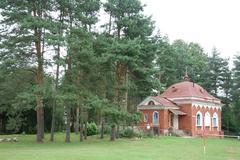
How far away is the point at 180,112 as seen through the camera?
49.8 meters

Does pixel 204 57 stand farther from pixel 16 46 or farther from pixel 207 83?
pixel 16 46

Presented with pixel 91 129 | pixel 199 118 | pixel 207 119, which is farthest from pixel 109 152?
pixel 207 119

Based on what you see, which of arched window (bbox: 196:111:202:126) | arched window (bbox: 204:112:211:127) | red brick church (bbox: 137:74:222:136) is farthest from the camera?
arched window (bbox: 204:112:211:127)

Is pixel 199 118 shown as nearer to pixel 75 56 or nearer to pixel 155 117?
pixel 155 117

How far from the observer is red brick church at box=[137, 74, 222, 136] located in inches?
1905

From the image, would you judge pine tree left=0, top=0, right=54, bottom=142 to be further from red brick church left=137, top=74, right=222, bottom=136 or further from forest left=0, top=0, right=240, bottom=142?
red brick church left=137, top=74, right=222, bottom=136

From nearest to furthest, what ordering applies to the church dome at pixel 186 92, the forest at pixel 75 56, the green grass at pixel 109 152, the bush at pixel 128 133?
1. the green grass at pixel 109 152
2. the forest at pixel 75 56
3. the bush at pixel 128 133
4. the church dome at pixel 186 92

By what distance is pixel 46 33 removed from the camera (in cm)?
2872

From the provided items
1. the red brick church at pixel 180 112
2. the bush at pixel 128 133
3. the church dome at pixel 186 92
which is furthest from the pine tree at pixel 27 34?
the church dome at pixel 186 92

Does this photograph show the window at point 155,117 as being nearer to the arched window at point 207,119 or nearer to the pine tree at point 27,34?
the arched window at point 207,119

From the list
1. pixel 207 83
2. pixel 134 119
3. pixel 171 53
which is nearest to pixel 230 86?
pixel 207 83

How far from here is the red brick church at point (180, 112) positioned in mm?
48375

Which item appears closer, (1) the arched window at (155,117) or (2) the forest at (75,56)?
(2) the forest at (75,56)

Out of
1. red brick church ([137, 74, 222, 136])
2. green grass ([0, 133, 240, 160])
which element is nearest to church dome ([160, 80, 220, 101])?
red brick church ([137, 74, 222, 136])
